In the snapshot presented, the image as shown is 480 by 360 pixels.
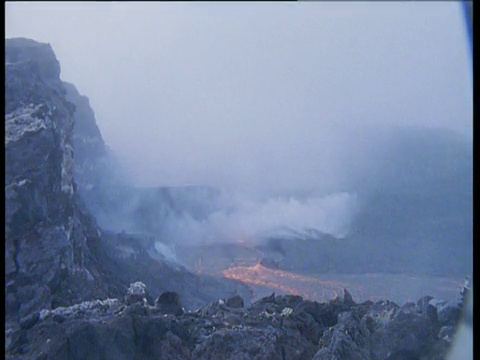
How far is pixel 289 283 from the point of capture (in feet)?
18.4

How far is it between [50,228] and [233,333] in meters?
2.57

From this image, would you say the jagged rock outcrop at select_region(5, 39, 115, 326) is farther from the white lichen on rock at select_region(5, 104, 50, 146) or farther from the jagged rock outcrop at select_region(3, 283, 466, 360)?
the jagged rock outcrop at select_region(3, 283, 466, 360)

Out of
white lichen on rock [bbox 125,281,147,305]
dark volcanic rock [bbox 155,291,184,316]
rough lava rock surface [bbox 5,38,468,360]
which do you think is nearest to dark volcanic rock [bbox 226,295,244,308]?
rough lava rock surface [bbox 5,38,468,360]

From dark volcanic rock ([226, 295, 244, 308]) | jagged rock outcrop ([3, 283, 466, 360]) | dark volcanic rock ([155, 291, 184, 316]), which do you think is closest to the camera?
jagged rock outcrop ([3, 283, 466, 360])

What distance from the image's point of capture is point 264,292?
5668mm

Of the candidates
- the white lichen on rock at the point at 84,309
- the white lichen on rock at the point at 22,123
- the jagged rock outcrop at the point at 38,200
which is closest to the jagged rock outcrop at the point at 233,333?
the white lichen on rock at the point at 84,309

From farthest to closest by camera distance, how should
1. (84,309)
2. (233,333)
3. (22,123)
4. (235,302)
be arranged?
(235,302), (22,123), (84,309), (233,333)

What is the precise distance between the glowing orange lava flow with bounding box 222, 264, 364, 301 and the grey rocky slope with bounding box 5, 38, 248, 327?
19cm

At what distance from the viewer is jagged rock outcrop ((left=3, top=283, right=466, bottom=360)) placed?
416 cm

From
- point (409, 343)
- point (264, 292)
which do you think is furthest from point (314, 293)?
point (409, 343)

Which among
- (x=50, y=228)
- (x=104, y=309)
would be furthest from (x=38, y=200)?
(x=104, y=309)

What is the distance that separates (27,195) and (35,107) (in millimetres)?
1244

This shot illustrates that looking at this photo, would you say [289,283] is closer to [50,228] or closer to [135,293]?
[135,293]

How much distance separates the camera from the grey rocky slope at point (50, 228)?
4.60 m
